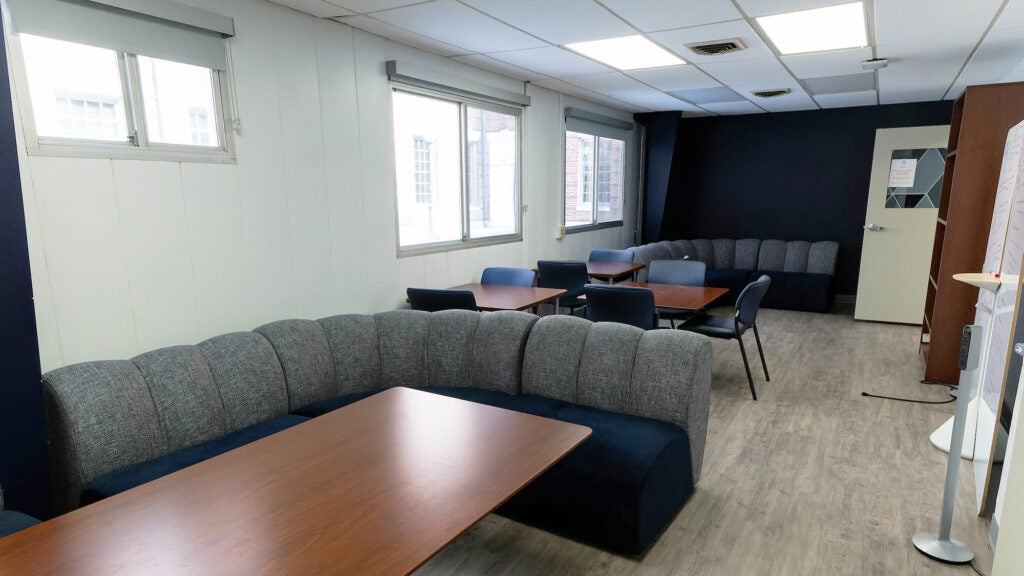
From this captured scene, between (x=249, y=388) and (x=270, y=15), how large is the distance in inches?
76.2

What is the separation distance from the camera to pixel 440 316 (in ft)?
10.4

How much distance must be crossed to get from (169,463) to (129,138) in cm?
142

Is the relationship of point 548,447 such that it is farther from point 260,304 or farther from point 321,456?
point 260,304

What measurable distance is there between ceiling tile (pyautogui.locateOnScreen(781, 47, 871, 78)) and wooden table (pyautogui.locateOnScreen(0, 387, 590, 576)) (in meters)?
3.67

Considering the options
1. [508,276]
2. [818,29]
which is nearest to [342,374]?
[508,276]

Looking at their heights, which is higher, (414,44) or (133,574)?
(414,44)

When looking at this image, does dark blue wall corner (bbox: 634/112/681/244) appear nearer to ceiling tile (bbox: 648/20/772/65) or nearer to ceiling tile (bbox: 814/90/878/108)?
ceiling tile (bbox: 814/90/878/108)

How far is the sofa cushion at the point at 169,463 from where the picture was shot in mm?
1993

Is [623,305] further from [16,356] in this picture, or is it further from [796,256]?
[796,256]

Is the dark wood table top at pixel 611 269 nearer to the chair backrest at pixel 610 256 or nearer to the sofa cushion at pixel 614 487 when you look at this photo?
the chair backrest at pixel 610 256

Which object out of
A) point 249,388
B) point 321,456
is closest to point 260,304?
point 249,388

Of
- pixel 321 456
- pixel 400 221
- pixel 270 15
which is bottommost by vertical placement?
pixel 321 456

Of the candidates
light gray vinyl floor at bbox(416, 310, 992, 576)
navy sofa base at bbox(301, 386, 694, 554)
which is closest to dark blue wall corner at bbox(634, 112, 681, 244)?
light gray vinyl floor at bbox(416, 310, 992, 576)

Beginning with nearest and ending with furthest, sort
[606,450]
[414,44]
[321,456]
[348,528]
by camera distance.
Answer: [348,528], [321,456], [606,450], [414,44]
